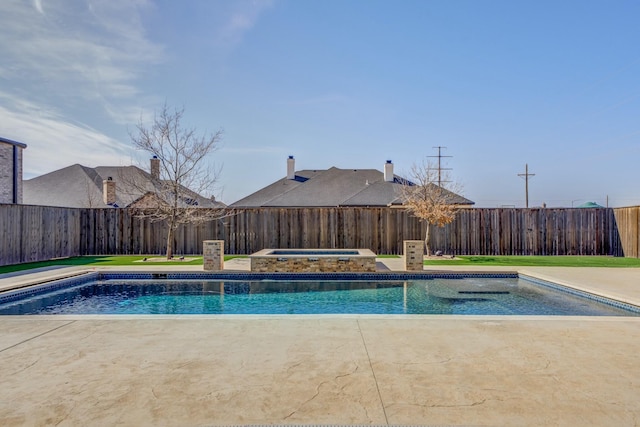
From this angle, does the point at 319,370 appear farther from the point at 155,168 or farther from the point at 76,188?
the point at 76,188

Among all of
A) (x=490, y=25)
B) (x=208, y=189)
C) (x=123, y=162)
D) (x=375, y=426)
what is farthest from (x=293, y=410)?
(x=123, y=162)

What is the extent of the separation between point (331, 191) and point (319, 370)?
20671 mm

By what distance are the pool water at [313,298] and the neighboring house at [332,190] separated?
12581 mm

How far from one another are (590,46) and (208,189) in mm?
14049

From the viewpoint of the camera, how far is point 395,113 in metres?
15.7

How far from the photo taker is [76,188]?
2300 cm

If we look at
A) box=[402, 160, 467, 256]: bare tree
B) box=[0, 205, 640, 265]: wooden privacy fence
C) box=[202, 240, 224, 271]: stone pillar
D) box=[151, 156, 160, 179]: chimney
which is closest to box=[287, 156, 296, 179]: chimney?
box=[151, 156, 160, 179]: chimney

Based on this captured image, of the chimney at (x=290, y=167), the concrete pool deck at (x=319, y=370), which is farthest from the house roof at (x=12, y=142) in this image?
the chimney at (x=290, y=167)

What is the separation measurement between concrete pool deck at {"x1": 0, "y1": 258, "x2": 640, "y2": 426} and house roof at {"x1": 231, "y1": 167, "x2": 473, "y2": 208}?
16.7m

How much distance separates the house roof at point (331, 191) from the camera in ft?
73.6

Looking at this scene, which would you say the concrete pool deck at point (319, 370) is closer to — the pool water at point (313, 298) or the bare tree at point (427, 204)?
the pool water at point (313, 298)

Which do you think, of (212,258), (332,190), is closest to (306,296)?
(212,258)

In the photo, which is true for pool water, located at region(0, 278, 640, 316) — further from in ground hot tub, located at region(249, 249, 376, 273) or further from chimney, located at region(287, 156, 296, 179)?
chimney, located at region(287, 156, 296, 179)

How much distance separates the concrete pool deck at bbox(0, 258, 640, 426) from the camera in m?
2.72
